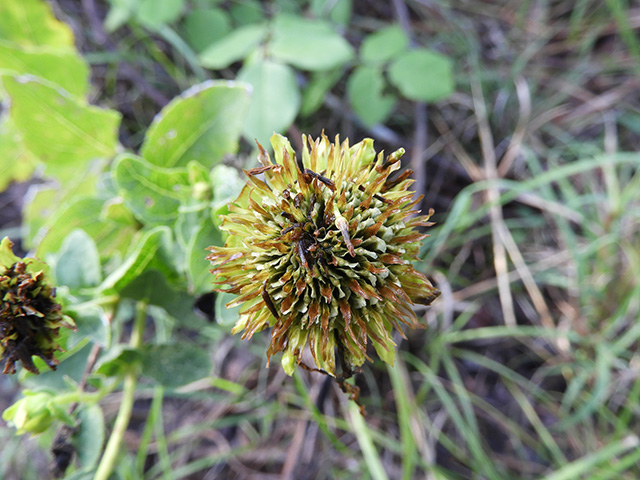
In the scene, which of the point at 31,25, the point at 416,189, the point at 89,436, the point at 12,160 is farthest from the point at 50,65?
the point at 416,189

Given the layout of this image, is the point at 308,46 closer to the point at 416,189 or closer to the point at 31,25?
the point at 416,189

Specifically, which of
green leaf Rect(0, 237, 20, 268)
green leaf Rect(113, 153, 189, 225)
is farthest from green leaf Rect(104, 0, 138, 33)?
green leaf Rect(0, 237, 20, 268)

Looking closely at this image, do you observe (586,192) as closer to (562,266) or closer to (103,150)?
(562,266)

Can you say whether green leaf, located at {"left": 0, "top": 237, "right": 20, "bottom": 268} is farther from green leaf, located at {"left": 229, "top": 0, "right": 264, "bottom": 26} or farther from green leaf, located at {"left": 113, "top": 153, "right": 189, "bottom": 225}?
green leaf, located at {"left": 229, "top": 0, "right": 264, "bottom": 26}

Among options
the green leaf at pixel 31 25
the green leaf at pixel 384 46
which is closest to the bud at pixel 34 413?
the green leaf at pixel 31 25

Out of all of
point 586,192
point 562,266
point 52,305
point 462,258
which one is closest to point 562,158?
point 586,192

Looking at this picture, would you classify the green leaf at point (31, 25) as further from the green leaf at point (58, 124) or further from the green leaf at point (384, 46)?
the green leaf at point (384, 46)
